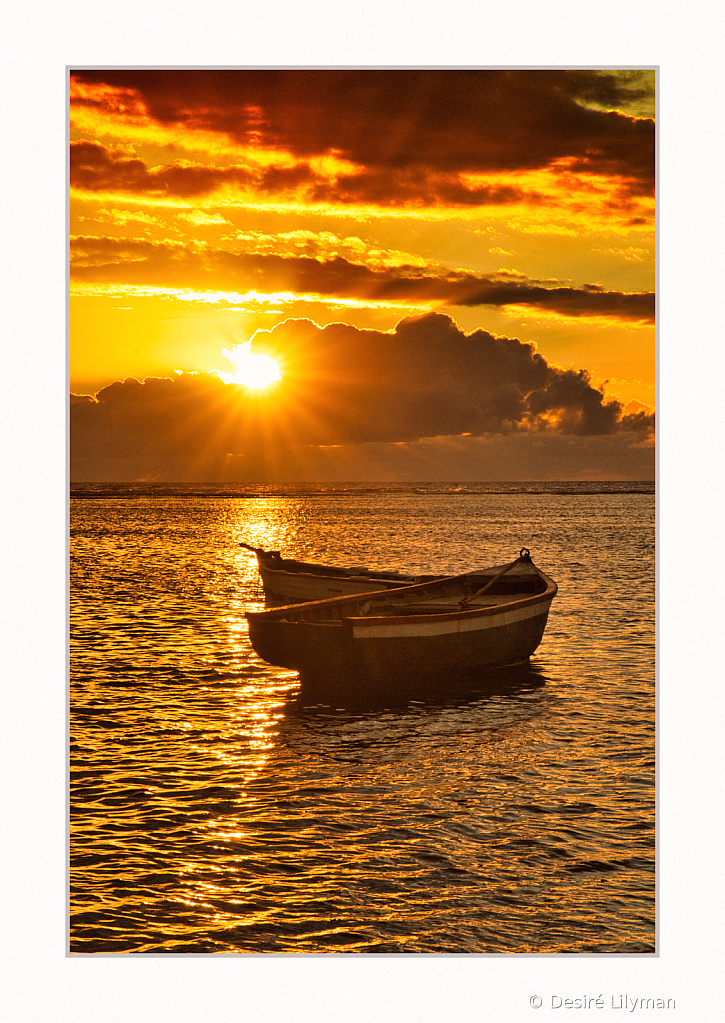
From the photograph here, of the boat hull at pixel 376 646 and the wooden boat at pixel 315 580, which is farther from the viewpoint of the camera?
the wooden boat at pixel 315 580

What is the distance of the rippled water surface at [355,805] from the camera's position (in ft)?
29.6

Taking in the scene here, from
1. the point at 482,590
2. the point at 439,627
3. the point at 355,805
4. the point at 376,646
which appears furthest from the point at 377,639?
the point at 355,805

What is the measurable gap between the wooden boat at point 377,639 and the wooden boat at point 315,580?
327 centimetres

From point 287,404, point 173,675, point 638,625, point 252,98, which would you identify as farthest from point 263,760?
point 638,625

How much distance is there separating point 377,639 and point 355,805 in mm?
6208

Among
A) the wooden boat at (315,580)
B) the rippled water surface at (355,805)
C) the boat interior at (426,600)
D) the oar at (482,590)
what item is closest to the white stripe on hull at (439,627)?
the boat interior at (426,600)

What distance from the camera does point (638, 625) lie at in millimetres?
28672

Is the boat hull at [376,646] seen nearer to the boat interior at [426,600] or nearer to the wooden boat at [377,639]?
the wooden boat at [377,639]

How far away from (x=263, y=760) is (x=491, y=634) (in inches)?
282

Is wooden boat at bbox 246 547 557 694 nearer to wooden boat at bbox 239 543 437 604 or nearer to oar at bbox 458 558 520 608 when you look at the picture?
oar at bbox 458 558 520 608

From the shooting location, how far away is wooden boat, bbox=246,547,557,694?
18.1m

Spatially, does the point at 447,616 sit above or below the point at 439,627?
above

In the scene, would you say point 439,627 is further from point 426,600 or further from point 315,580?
point 315,580

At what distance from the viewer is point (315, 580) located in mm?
24547
